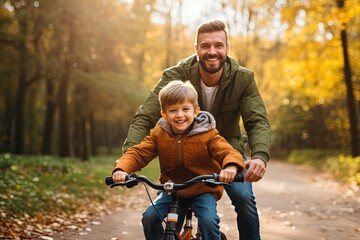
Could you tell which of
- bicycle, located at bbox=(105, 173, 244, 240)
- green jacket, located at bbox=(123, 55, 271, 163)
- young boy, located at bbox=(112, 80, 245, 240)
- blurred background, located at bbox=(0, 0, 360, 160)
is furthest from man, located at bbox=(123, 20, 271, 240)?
blurred background, located at bbox=(0, 0, 360, 160)

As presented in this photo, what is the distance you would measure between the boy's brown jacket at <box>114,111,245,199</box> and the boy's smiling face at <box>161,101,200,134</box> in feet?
0.25

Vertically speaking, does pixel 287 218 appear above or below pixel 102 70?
below

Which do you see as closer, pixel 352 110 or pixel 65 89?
pixel 352 110

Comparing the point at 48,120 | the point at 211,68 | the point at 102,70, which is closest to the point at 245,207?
the point at 211,68

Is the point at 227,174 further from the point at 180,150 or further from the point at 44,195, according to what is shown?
the point at 44,195

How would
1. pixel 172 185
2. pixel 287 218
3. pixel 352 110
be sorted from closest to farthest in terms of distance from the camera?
pixel 172 185
pixel 287 218
pixel 352 110

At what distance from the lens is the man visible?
3.77 metres

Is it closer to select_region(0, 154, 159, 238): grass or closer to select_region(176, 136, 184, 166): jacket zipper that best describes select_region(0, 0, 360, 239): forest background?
select_region(0, 154, 159, 238): grass

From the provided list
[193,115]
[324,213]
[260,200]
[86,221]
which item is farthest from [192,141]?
[260,200]

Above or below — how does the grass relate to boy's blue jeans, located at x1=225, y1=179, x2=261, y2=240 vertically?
below

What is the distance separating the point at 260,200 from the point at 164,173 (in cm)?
819

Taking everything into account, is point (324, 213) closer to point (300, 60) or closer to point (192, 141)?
point (192, 141)

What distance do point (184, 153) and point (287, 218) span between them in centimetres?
570

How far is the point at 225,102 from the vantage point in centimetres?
408
